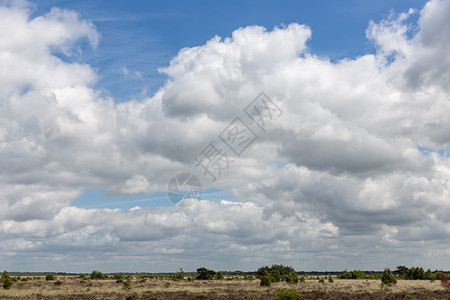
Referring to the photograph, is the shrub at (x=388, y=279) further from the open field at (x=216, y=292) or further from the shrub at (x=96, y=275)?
the shrub at (x=96, y=275)

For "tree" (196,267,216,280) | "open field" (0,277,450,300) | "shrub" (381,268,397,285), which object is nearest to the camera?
"open field" (0,277,450,300)

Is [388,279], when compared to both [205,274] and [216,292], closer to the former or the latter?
[216,292]

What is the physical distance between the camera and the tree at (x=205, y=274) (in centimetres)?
11574

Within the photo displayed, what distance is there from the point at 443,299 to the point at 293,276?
1873 inches

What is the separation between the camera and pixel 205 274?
382 feet

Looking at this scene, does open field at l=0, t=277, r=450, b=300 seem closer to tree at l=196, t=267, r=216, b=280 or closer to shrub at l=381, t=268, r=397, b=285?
shrub at l=381, t=268, r=397, b=285

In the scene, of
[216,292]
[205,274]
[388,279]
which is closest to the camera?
[216,292]

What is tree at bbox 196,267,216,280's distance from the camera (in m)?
116

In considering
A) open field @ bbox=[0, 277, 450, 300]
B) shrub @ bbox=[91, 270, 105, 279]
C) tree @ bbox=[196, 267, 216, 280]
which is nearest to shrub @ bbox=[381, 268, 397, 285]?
open field @ bbox=[0, 277, 450, 300]

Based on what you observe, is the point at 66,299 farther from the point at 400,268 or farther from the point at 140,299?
the point at 400,268

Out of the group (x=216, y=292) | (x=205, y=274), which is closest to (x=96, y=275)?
(x=205, y=274)

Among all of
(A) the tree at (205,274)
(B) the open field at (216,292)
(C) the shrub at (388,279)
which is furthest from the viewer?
(A) the tree at (205,274)

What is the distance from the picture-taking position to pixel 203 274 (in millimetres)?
117000

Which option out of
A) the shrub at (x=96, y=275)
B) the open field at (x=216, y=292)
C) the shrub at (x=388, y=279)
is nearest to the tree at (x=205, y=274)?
the shrub at (x=96, y=275)
